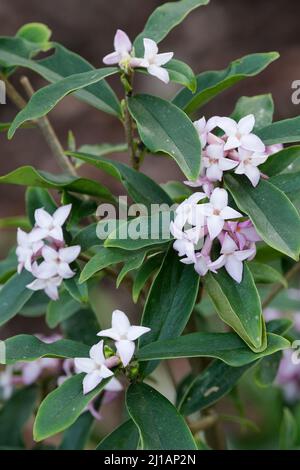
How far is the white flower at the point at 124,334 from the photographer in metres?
0.95

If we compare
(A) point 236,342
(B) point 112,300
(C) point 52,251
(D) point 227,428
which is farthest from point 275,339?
(B) point 112,300

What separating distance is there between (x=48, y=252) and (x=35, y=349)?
0.45 ft

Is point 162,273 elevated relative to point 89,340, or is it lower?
elevated

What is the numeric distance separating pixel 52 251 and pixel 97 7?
2.94 m

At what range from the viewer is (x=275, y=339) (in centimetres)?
95

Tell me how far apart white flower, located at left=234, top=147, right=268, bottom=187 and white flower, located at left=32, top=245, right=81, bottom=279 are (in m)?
0.25

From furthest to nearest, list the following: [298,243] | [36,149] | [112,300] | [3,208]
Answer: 1. [36,149]
2. [3,208]
3. [112,300]
4. [298,243]

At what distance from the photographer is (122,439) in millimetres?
1063

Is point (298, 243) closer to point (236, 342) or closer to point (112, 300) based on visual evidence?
point (236, 342)

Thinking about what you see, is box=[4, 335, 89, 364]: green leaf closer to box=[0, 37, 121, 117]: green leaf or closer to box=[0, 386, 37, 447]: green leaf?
box=[0, 37, 121, 117]: green leaf

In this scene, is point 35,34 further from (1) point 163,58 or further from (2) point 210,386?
(2) point 210,386

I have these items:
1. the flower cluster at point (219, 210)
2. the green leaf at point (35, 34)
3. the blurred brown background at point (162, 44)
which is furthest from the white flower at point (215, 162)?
the blurred brown background at point (162, 44)

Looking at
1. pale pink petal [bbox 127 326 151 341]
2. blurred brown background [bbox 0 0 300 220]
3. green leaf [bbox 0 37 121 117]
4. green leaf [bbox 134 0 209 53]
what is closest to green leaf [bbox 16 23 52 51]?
green leaf [bbox 0 37 121 117]

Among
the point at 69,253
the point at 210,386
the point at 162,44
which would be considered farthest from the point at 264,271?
the point at 162,44
